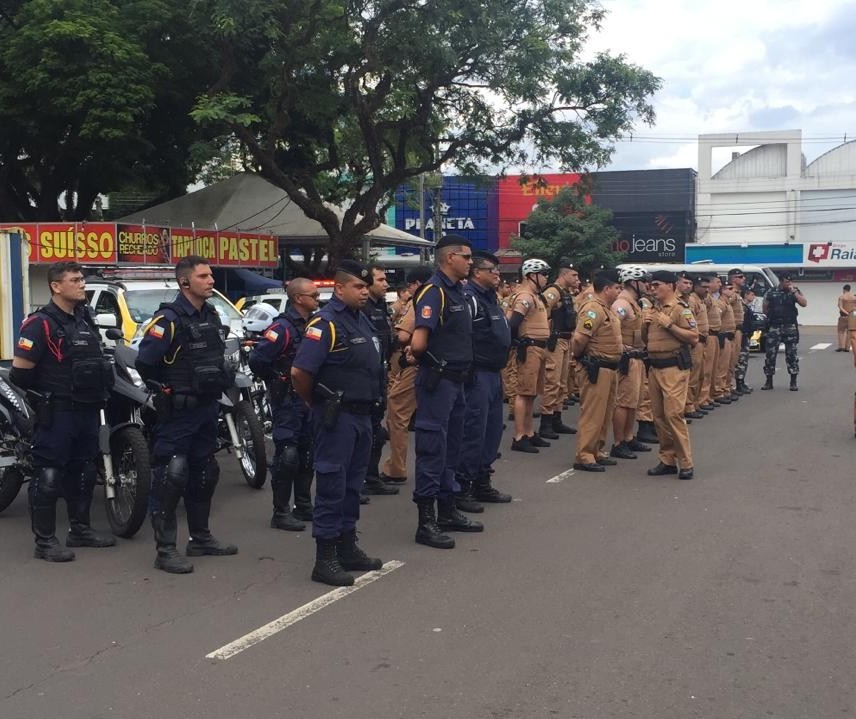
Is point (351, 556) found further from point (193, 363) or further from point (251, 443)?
point (251, 443)

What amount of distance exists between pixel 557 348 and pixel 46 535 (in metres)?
6.98

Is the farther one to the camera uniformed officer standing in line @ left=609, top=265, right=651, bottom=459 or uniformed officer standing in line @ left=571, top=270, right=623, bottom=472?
uniformed officer standing in line @ left=609, top=265, right=651, bottom=459

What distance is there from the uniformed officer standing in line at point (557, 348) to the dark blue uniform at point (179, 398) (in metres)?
5.70

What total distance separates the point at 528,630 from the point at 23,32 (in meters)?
19.7

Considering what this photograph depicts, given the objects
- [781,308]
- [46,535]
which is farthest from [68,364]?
[781,308]

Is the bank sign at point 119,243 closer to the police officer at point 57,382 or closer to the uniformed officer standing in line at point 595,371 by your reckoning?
the uniformed officer standing in line at point 595,371

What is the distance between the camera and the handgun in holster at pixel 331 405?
19.1 ft

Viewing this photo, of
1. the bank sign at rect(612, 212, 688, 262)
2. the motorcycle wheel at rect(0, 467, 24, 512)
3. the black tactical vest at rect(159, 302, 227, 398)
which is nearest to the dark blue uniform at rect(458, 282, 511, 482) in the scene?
the black tactical vest at rect(159, 302, 227, 398)

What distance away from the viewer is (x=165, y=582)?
238 inches

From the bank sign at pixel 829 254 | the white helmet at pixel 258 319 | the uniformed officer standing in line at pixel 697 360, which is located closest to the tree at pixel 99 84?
the white helmet at pixel 258 319

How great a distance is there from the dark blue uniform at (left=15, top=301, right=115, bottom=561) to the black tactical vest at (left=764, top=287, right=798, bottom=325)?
12682 mm

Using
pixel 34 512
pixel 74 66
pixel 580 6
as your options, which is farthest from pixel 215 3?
pixel 34 512

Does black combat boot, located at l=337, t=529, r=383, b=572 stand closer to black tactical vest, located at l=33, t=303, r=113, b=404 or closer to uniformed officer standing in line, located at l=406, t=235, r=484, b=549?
uniformed officer standing in line, located at l=406, t=235, r=484, b=549

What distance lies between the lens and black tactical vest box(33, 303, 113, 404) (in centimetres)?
658
